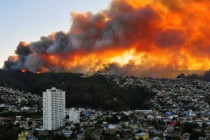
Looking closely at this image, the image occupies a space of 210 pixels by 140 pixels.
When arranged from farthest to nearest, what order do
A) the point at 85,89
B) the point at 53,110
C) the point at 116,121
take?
the point at 85,89, the point at 116,121, the point at 53,110

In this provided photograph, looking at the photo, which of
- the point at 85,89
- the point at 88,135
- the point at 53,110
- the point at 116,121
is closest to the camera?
the point at 88,135

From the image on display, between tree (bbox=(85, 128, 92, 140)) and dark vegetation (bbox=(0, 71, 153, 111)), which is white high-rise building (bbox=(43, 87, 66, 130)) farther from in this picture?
dark vegetation (bbox=(0, 71, 153, 111))

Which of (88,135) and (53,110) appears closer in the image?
(88,135)

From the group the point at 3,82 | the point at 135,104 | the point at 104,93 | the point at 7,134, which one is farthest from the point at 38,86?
the point at 7,134

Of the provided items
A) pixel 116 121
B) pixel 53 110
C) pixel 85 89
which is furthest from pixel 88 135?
pixel 85 89

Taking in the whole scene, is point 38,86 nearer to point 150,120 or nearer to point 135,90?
point 135,90

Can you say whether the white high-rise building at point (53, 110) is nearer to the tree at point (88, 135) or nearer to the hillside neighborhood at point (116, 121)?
the hillside neighborhood at point (116, 121)

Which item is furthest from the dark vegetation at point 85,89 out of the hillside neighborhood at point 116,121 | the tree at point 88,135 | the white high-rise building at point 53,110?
the tree at point 88,135

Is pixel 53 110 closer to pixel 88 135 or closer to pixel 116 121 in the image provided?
pixel 116 121
